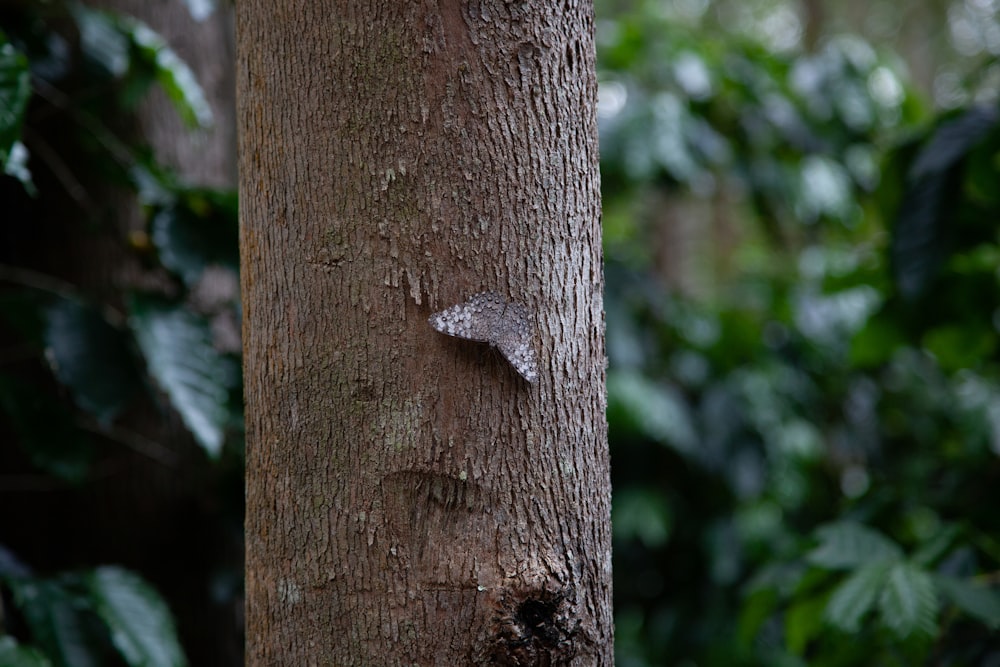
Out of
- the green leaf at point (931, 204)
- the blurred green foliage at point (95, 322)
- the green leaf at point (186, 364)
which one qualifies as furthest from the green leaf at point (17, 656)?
the green leaf at point (931, 204)

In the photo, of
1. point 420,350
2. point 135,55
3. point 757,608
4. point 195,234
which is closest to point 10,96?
point 195,234

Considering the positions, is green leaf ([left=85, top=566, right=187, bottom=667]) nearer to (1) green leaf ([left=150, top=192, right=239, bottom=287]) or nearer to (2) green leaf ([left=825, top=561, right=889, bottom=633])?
(1) green leaf ([left=150, top=192, right=239, bottom=287])

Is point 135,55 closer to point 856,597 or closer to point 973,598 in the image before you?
point 856,597

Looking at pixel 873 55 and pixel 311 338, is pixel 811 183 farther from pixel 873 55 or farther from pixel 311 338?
pixel 311 338

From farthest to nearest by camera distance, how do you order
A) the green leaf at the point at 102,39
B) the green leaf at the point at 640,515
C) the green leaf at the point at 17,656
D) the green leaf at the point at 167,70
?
the green leaf at the point at 640,515 → the green leaf at the point at 102,39 → the green leaf at the point at 167,70 → the green leaf at the point at 17,656

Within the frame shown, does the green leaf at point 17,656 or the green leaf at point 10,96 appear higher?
the green leaf at point 10,96

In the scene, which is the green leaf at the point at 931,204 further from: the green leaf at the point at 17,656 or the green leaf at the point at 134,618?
the green leaf at the point at 17,656

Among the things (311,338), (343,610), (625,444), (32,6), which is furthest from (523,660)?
(625,444)
